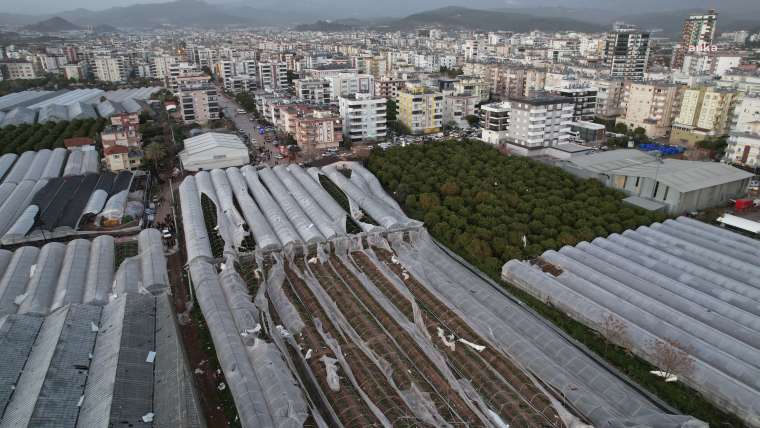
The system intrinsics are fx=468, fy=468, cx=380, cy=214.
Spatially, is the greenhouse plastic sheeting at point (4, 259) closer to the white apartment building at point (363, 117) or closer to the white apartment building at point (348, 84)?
the white apartment building at point (363, 117)

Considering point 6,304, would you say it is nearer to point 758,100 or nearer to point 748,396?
point 748,396

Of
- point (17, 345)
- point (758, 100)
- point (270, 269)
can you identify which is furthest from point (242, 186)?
point (758, 100)

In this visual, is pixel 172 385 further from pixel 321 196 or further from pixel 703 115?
pixel 703 115

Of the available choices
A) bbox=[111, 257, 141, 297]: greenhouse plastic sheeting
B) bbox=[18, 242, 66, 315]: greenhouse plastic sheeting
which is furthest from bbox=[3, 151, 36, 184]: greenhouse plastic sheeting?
bbox=[111, 257, 141, 297]: greenhouse plastic sheeting

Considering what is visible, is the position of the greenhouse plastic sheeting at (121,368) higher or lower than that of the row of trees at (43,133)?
lower

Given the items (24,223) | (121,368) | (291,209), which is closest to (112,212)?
(24,223)

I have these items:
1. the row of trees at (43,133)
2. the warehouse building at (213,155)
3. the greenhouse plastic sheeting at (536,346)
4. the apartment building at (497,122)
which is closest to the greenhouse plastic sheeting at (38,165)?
the row of trees at (43,133)
